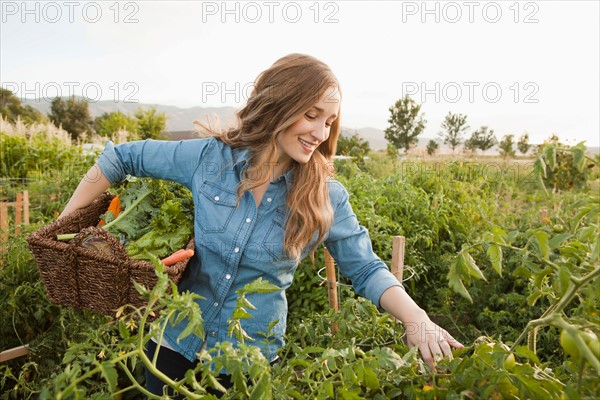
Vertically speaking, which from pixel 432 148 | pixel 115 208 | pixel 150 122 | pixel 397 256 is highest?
pixel 150 122

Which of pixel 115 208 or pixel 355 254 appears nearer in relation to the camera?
pixel 355 254

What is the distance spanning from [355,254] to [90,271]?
0.85 m

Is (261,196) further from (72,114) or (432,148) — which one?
(72,114)

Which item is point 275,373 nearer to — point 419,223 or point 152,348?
point 152,348

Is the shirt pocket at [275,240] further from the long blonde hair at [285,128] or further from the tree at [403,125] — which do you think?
the tree at [403,125]

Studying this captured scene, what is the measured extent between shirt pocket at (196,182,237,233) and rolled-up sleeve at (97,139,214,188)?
0.11 metres

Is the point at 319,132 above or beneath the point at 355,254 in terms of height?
above

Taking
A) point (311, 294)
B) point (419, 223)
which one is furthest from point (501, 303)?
point (311, 294)

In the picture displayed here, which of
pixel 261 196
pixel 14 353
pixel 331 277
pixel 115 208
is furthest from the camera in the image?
pixel 14 353

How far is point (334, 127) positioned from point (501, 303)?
2.16m

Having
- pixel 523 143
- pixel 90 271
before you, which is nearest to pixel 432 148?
pixel 523 143

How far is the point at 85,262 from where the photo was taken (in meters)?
1.62

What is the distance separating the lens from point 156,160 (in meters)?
1.92

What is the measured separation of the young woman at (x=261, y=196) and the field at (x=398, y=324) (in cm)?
19
